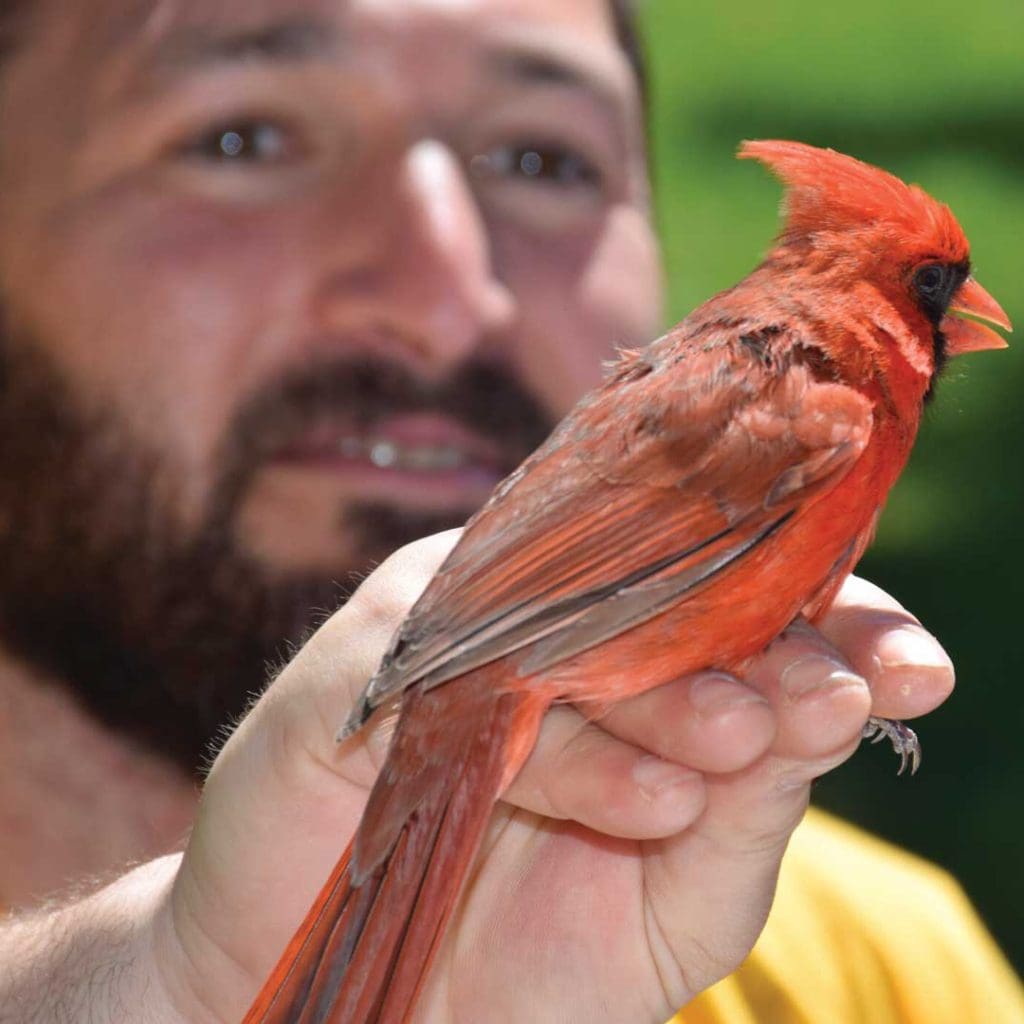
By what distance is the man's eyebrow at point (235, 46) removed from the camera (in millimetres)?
3008

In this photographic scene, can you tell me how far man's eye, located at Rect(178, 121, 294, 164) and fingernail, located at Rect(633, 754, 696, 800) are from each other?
2096 mm

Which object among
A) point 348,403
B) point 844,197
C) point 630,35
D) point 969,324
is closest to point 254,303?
point 348,403

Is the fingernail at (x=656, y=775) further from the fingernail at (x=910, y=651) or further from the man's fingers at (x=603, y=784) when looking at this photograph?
the fingernail at (x=910, y=651)

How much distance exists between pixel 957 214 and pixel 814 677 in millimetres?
3144

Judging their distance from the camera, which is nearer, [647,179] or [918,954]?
[918,954]

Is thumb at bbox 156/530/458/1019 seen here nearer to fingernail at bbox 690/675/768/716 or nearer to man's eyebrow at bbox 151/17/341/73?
fingernail at bbox 690/675/768/716

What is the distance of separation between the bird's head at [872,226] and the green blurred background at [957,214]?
1.99m

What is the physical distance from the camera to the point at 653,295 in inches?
135

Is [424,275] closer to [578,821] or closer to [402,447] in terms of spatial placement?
[402,447]

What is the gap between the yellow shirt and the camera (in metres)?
2.62

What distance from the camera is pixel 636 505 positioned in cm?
168

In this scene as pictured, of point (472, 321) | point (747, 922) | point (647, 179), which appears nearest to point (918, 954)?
point (747, 922)

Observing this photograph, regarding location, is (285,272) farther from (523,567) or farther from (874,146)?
(874,146)

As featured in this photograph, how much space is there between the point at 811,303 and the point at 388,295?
143 centimetres
